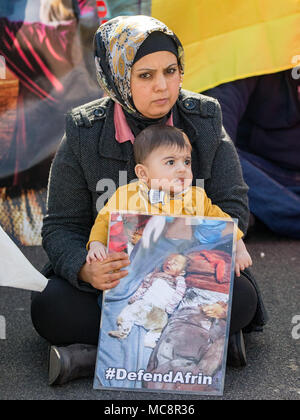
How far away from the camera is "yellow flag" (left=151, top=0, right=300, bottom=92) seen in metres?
3.55

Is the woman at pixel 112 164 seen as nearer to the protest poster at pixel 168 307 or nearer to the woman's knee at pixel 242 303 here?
the woman's knee at pixel 242 303

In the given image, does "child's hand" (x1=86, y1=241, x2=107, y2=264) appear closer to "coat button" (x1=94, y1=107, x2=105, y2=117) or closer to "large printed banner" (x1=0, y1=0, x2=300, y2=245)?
"coat button" (x1=94, y1=107, x2=105, y2=117)

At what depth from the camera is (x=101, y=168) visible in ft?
8.10

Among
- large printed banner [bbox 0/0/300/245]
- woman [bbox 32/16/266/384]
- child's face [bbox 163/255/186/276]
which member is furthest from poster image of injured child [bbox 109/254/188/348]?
large printed banner [bbox 0/0/300/245]

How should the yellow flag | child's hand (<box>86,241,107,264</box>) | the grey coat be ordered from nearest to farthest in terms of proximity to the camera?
child's hand (<box>86,241,107,264</box>) < the grey coat < the yellow flag

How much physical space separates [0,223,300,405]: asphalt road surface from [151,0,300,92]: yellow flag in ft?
3.08

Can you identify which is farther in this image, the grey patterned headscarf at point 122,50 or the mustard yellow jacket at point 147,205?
the grey patterned headscarf at point 122,50

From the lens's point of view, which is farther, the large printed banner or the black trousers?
the large printed banner

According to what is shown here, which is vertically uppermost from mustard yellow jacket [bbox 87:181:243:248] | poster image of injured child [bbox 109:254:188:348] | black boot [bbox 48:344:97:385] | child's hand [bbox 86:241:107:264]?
mustard yellow jacket [bbox 87:181:243:248]

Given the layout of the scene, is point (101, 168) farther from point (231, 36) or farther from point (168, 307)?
point (231, 36)

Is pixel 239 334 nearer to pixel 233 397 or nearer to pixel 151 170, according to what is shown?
pixel 233 397

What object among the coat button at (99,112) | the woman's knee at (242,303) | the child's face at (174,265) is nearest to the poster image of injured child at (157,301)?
the child's face at (174,265)

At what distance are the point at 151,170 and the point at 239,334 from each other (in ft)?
1.92

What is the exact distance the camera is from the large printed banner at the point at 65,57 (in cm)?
357
